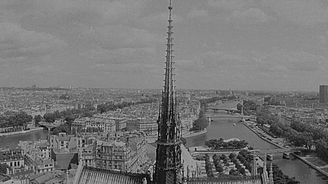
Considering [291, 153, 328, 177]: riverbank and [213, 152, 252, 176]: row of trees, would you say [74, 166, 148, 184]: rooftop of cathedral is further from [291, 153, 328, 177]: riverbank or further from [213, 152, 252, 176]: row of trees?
[291, 153, 328, 177]: riverbank

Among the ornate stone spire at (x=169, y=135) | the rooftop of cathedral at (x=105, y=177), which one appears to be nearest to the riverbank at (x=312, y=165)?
the rooftop of cathedral at (x=105, y=177)

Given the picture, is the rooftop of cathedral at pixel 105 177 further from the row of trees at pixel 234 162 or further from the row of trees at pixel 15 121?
the row of trees at pixel 15 121

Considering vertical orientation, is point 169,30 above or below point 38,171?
above

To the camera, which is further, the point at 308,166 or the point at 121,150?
the point at 308,166

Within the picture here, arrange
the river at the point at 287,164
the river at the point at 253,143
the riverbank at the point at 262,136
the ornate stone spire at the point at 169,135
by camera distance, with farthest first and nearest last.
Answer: the riverbank at the point at 262,136 → the river at the point at 253,143 → the river at the point at 287,164 → the ornate stone spire at the point at 169,135

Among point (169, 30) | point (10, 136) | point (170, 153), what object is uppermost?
point (169, 30)

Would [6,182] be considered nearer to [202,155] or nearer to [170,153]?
[170,153]

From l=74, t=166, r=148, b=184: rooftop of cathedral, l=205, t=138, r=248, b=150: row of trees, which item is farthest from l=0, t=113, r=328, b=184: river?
l=74, t=166, r=148, b=184: rooftop of cathedral

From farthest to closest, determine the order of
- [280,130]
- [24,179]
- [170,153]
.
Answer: [280,130] < [24,179] < [170,153]

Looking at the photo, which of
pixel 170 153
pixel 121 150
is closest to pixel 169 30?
pixel 170 153
